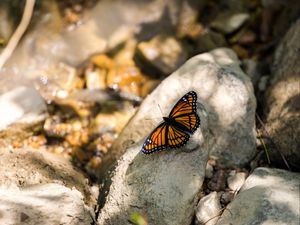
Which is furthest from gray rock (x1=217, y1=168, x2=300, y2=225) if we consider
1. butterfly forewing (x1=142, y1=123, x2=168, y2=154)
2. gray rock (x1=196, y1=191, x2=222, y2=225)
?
butterfly forewing (x1=142, y1=123, x2=168, y2=154)

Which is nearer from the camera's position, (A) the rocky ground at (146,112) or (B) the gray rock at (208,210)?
(A) the rocky ground at (146,112)

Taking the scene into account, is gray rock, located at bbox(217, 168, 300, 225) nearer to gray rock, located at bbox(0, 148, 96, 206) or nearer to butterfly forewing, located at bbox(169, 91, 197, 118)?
butterfly forewing, located at bbox(169, 91, 197, 118)

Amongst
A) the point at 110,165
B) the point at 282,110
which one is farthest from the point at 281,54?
the point at 110,165

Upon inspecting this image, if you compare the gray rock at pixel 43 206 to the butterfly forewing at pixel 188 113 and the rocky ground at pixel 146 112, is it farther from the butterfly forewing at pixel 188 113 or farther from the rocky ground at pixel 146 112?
the butterfly forewing at pixel 188 113

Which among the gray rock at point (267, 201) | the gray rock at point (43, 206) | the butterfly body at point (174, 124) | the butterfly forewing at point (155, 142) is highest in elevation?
the butterfly body at point (174, 124)

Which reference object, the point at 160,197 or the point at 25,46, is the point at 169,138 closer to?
the point at 160,197

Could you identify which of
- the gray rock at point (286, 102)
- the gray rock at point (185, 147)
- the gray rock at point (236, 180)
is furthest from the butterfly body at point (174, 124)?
the gray rock at point (286, 102)

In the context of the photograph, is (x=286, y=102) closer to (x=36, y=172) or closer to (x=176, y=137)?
(x=176, y=137)
